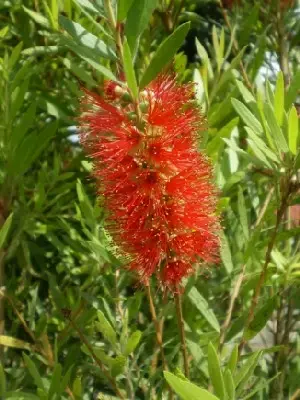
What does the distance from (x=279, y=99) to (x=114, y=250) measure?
0.31 m

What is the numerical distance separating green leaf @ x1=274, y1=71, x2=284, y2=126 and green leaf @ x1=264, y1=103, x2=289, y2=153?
38 mm

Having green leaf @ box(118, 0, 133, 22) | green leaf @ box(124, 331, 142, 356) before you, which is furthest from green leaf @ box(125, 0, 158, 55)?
green leaf @ box(124, 331, 142, 356)

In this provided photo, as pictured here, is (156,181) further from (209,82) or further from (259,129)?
(209,82)

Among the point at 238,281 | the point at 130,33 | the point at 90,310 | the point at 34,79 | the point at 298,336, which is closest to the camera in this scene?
the point at 130,33

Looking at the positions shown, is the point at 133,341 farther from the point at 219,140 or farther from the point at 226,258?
the point at 219,140

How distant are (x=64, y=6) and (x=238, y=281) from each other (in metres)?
0.62

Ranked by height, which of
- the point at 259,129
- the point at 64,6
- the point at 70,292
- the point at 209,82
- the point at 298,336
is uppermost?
the point at 64,6

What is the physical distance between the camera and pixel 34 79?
4.75 feet

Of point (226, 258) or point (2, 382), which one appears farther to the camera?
point (226, 258)

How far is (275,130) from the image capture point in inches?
33.0

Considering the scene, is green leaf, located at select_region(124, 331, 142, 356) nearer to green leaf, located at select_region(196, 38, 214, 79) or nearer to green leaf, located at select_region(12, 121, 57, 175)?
green leaf, located at select_region(12, 121, 57, 175)

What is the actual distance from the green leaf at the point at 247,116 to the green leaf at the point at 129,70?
19cm

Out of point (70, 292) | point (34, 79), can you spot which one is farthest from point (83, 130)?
point (34, 79)

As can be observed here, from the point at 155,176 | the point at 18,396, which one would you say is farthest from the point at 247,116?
the point at 18,396
